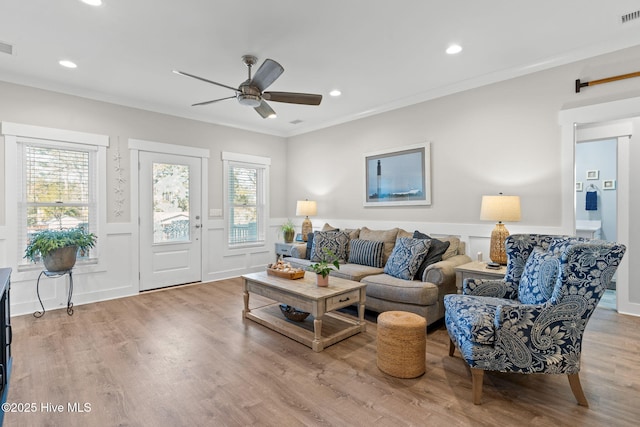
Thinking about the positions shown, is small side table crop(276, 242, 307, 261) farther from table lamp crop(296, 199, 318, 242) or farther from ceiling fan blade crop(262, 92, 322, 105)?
ceiling fan blade crop(262, 92, 322, 105)

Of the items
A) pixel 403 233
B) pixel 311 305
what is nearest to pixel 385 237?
pixel 403 233

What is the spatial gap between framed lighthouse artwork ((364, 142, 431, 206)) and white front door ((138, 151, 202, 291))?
278 cm

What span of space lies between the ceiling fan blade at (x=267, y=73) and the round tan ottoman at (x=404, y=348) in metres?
2.18

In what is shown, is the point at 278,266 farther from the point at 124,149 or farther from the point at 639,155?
the point at 639,155

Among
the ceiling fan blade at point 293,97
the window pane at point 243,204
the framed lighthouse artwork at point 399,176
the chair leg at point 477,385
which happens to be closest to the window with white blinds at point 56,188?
the window pane at point 243,204

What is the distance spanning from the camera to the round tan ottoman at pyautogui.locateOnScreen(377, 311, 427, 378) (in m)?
2.32

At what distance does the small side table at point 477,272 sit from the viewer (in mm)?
3020

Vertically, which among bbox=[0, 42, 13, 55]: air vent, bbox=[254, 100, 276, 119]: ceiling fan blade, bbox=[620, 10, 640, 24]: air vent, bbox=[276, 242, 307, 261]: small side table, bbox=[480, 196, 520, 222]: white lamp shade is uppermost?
bbox=[620, 10, 640, 24]: air vent

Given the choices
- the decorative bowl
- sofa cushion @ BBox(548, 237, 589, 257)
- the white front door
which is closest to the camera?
sofa cushion @ BBox(548, 237, 589, 257)

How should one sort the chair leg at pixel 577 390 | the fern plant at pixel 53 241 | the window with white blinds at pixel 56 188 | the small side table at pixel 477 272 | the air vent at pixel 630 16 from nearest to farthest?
the chair leg at pixel 577 390, the air vent at pixel 630 16, the small side table at pixel 477 272, the fern plant at pixel 53 241, the window with white blinds at pixel 56 188

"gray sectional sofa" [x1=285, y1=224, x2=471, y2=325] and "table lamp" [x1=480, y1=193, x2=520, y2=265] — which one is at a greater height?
"table lamp" [x1=480, y1=193, x2=520, y2=265]

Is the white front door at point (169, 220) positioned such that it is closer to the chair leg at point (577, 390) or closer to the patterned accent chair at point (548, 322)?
the patterned accent chair at point (548, 322)

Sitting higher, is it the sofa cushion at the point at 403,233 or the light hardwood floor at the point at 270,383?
the sofa cushion at the point at 403,233

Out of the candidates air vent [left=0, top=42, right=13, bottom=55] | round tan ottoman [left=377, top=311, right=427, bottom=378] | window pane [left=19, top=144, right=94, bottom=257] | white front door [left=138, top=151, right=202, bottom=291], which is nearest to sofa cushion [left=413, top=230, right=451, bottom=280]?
round tan ottoman [left=377, top=311, right=427, bottom=378]
